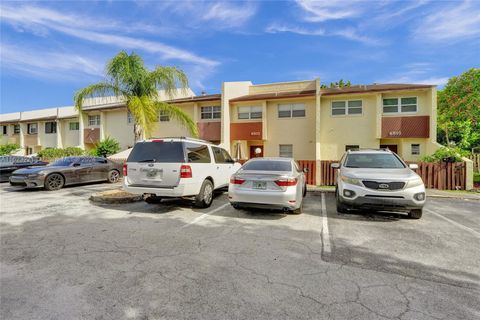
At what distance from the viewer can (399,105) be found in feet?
54.1

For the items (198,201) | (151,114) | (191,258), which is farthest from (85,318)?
(151,114)

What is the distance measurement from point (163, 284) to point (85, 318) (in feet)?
2.85

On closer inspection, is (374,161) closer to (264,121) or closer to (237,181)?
(237,181)

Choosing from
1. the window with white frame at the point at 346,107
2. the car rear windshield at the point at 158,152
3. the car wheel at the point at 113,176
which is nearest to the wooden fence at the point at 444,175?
the window with white frame at the point at 346,107

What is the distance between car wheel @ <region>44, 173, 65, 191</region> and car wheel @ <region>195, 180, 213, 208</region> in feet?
25.0

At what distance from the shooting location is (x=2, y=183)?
44.4ft

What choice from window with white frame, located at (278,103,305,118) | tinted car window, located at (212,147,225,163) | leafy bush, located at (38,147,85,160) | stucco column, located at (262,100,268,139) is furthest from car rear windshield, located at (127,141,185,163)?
leafy bush, located at (38,147,85,160)

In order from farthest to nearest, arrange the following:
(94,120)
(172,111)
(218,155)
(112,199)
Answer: (94,120), (172,111), (218,155), (112,199)

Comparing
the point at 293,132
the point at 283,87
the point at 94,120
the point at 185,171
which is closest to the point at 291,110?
the point at 293,132

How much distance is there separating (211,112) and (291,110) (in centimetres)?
668

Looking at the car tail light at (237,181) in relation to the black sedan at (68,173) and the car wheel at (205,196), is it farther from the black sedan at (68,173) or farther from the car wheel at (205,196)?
the black sedan at (68,173)

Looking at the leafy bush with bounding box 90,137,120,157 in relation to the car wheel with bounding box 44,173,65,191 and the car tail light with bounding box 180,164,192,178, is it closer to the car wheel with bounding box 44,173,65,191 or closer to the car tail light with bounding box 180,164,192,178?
the car wheel with bounding box 44,173,65,191

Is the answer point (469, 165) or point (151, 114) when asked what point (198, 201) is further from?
point (469, 165)

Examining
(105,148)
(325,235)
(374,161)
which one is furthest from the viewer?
(105,148)
